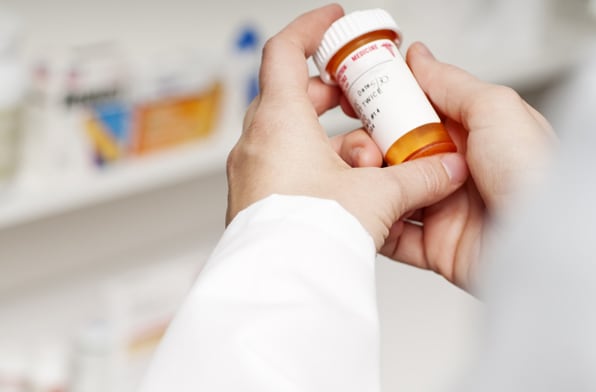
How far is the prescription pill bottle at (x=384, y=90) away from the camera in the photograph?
0.63m

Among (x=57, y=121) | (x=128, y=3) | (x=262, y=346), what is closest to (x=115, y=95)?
(x=57, y=121)

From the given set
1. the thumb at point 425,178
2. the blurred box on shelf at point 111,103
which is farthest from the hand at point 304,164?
the blurred box on shelf at point 111,103

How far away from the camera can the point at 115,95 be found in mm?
1027

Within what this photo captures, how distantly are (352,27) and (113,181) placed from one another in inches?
20.3

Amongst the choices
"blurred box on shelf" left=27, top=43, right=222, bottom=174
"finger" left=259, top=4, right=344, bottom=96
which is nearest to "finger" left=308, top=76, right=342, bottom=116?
"finger" left=259, top=4, right=344, bottom=96

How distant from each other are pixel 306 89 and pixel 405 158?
0.09 m

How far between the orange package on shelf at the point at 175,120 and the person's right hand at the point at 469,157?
15.9 inches

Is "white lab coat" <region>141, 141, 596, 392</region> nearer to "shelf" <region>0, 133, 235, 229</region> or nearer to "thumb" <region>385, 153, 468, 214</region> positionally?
"thumb" <region>385, 153, 468, 214</region>

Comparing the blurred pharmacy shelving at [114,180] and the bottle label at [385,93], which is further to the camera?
the blurred pharmacy shelving at [114,180]

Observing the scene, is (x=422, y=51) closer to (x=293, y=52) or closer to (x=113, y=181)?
(x=293, y=52)

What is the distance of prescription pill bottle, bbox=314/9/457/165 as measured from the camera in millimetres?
627

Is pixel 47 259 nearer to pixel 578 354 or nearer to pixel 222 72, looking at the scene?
pixel 222 72

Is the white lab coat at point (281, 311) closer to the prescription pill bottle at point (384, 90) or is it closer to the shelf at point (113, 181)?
the prescription pill bottle at point (384, 90)

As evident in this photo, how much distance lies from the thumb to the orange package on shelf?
0.50m
